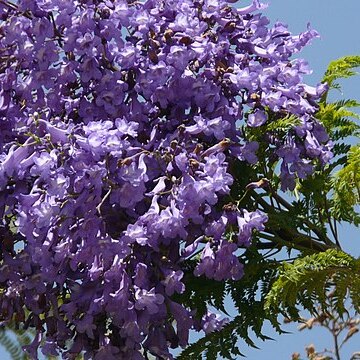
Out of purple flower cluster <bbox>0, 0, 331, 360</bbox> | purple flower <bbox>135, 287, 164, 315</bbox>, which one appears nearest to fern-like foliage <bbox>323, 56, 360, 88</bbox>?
purple flower cluster <bbox>0, 0, 331, 360</bbox>

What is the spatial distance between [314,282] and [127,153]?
478 millimetres

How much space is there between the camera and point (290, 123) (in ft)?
7.27

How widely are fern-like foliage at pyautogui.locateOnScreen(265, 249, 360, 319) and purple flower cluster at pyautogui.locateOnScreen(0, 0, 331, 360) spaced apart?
4.6 inches

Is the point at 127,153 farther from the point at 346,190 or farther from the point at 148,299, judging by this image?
the point at 346,190

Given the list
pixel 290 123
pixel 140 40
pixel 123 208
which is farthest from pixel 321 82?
pixel 123 208

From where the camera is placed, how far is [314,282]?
7.27 feet

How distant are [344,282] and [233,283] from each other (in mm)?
243

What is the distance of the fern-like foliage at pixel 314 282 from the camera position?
84.9 inches

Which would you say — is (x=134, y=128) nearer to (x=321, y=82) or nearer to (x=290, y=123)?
(x=290, y=123)

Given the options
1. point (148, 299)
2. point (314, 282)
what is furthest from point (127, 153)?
point (314, 282)

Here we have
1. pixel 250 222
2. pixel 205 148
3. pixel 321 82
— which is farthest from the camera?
pixel 321 82

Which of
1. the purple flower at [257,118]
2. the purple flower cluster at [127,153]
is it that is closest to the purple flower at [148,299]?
the purple flower cluster at [127,153]

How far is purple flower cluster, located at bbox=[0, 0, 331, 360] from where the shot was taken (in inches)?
79.9

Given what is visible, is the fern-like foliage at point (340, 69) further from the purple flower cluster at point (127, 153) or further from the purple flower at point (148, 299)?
the purple flower at point (148, 299)
